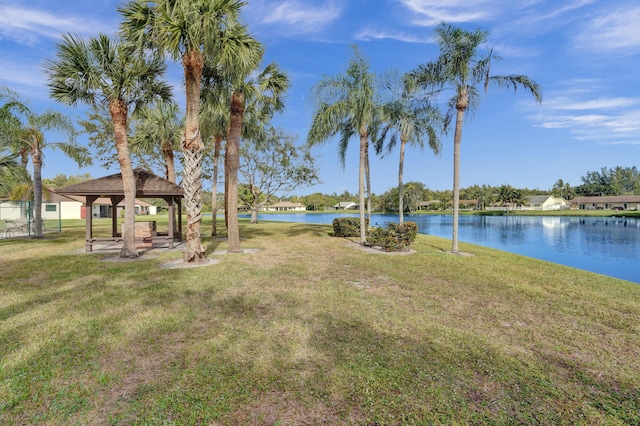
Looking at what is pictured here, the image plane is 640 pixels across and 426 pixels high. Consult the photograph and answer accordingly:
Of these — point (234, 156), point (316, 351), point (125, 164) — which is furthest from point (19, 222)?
point (316, 351)

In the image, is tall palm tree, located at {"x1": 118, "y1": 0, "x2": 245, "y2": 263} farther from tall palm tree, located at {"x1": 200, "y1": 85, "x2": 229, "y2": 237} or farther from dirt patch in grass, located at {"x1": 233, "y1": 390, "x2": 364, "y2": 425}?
dirt patch in grass, located at {"x1": 233, "y1": 390, "x2": 364, "y2": 425}

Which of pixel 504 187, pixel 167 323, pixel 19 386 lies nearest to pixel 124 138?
pixel 167 323

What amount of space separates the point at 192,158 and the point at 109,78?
459 centimetres

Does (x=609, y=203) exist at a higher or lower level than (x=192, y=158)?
lower

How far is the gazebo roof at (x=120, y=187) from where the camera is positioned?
12.1 m

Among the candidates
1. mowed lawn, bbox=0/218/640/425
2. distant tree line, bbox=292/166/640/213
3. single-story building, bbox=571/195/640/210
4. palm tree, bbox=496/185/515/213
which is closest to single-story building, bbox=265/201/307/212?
distant tree line, bbox=292/166/640/213

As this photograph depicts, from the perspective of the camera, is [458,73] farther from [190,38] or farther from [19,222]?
[19,222]

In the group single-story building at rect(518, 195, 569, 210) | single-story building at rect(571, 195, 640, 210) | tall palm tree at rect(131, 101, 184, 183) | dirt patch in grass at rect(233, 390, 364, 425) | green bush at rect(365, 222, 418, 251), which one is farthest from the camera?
single-story building at rect(518, 195, 569, 210)

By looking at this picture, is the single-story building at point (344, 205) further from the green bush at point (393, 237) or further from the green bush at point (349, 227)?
the green bush at point (393, 237)

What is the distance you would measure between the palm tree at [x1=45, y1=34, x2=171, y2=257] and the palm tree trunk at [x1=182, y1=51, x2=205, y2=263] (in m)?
2.48

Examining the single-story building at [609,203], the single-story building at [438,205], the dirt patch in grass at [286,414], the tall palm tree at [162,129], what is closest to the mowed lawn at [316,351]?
the dirt patch in grass at [286,414]

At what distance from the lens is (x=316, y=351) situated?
4125 mm

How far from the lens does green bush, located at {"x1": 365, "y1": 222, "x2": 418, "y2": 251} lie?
1302 centimetres

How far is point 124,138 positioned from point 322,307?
10.3m
